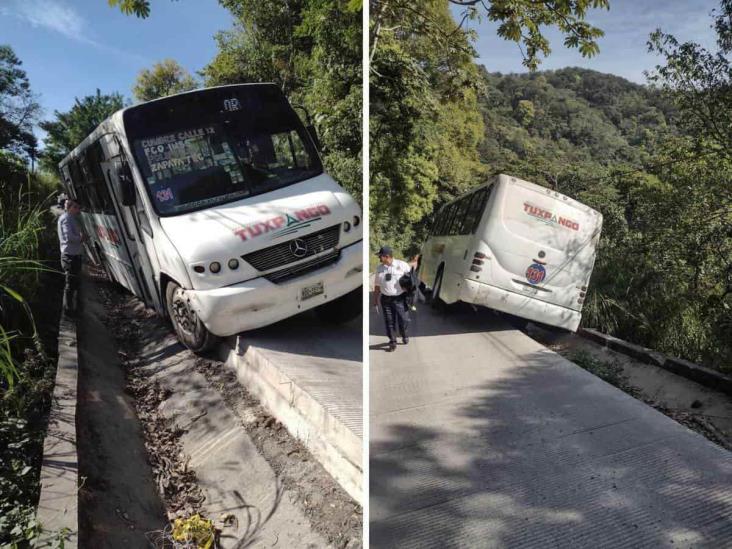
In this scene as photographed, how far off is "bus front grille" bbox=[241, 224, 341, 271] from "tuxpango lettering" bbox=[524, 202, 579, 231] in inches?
27.2

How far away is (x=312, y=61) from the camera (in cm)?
157

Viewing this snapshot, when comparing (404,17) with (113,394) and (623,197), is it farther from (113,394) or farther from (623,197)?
(113,394)

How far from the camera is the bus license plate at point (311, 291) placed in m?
1.99

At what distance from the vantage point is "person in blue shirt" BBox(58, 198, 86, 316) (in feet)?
12.1

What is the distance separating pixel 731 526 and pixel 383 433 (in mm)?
809

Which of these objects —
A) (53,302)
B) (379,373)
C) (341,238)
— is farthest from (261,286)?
(53,302)

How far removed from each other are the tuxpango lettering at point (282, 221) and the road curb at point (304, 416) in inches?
22.3

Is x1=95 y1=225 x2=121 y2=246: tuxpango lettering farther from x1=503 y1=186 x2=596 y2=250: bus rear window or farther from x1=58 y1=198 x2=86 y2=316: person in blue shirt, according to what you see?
x1=503 y1=186 x2=596 y2=250: bus rear window

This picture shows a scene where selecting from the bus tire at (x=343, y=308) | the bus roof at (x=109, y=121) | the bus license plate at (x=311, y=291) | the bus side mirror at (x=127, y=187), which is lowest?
the bus tire at (x=343, y=308)

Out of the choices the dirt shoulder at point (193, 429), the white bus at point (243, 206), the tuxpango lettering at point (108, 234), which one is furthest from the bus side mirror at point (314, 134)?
the tuxpango lettering at point (108, 234)

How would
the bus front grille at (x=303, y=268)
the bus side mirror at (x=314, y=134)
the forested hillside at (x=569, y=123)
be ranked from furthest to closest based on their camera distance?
the bus front grille at (x=303, y=268) < the bus side mirror at (x=314, y=134) < the forested hillside at (x=569, y=123)

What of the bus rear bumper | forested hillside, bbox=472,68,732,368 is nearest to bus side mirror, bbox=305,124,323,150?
forested hillside, bbox=472,68,732,368

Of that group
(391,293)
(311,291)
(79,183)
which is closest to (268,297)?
(311,291)

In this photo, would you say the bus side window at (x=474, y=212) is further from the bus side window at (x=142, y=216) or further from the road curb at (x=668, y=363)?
the bus side window at (x=142, y=216)
